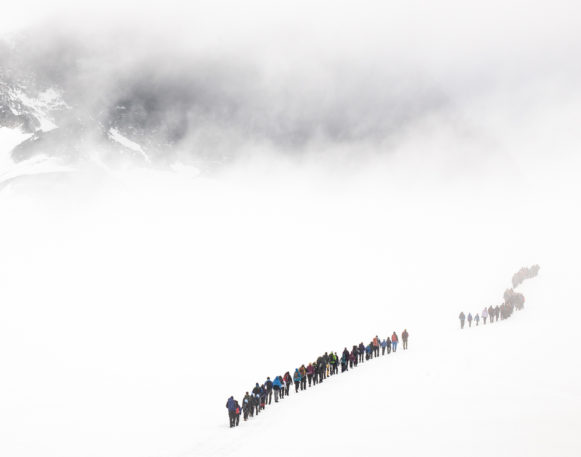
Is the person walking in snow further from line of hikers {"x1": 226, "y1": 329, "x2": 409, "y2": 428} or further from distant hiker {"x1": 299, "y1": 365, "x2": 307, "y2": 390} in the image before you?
distant hiker {"x1": 299, "y1": 365, "x2": 307, "y2": 390}

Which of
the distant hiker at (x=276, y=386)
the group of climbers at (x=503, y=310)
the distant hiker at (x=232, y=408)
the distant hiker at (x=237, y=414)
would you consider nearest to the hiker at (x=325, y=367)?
the distant hiker at (x=276, y=386)

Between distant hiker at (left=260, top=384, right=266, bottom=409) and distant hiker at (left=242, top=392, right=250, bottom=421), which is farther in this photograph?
distant hiker at (left=260, top=384, right=266, bottom=409)

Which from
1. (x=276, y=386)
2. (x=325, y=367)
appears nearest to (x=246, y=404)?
(x=276, y=386)

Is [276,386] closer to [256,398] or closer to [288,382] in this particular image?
[288,382]

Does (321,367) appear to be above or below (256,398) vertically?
above

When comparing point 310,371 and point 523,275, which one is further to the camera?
point 523,275

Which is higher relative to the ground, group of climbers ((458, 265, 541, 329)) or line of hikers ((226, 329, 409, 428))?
group of climbers ((458, 265, 541, 329))

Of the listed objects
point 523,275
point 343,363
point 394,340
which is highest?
point 523,275

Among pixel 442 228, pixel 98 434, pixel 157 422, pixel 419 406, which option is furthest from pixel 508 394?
pixel 442 228

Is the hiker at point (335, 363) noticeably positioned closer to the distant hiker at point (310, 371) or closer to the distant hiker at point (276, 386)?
the distant hiker at point (310, 371)

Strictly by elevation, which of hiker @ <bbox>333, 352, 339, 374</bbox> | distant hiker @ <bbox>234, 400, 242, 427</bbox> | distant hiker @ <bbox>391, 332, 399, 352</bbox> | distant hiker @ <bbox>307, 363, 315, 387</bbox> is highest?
distant hiker @ <bbox>391, 332, 399, 352</bbox>

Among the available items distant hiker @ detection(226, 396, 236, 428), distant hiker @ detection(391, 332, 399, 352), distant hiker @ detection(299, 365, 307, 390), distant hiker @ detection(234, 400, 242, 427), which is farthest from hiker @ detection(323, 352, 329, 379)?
distant hiker @ detection(226, 396, 236, 428)
